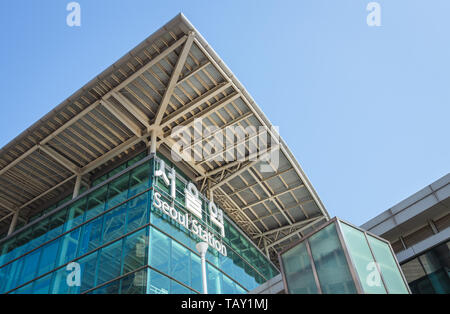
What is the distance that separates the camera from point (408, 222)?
15234 mm

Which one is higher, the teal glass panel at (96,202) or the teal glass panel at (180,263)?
the teal glass panel at (96,202)

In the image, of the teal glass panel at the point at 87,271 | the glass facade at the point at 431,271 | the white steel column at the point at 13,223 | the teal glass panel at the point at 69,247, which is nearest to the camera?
the glass facade at the point at 431,271

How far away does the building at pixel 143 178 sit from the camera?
1928cm

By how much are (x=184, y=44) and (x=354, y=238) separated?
13270mm

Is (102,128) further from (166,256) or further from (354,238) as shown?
(354,238)

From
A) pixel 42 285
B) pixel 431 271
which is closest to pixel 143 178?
pixel 42 285

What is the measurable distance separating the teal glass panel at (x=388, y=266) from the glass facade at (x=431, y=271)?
181 cm

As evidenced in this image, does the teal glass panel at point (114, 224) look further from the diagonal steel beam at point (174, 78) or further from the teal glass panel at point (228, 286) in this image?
the teal glass panel at point (228, 286)

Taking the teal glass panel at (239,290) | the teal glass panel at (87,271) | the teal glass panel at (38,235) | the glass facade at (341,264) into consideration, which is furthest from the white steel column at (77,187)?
the glass facade at (341,264)

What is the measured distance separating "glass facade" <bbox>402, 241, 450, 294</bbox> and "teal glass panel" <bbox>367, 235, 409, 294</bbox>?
1812 mm

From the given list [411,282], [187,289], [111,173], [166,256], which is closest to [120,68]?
[111,173]

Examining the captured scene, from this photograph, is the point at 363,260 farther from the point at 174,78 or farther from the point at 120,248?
the point at 174,78

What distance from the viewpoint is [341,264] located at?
34.4 ft

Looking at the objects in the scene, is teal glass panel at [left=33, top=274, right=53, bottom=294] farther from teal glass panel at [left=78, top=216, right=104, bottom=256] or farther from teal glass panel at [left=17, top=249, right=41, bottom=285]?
teal glass panel at [left=78, top=216, right=104, bottom=256]
